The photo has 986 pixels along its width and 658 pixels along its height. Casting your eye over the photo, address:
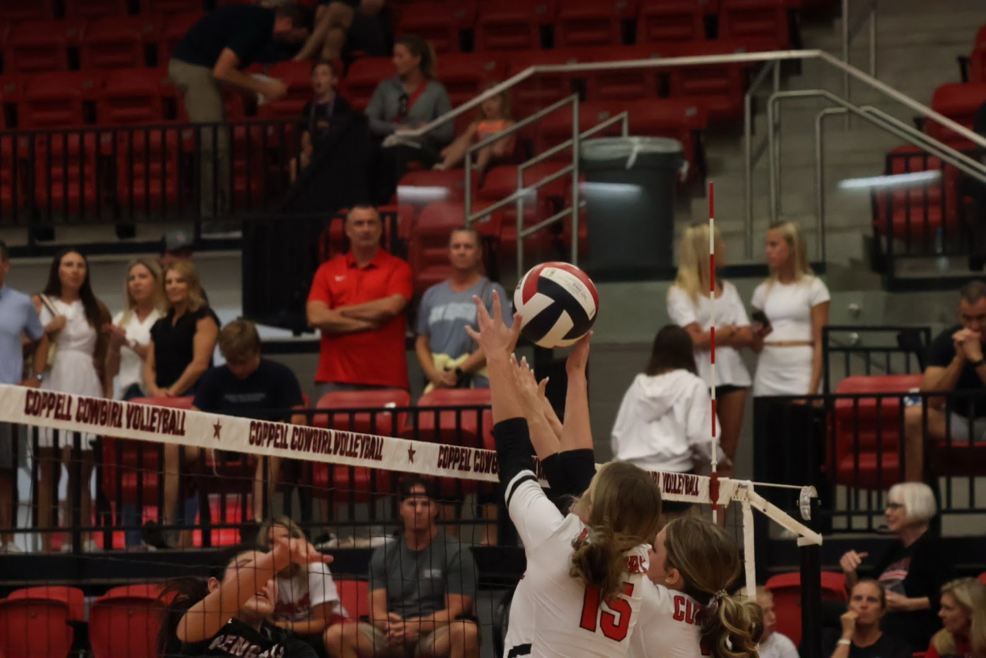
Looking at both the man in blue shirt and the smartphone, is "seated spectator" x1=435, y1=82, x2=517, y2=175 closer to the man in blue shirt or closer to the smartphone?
the smartphone

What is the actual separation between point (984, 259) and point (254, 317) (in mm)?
5165

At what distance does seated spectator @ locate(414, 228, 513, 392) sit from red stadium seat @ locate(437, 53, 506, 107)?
3.91 meters

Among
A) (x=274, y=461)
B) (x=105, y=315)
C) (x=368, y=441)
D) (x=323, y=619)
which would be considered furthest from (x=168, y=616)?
(x=105, y=315)

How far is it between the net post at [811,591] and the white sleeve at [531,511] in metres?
2.00

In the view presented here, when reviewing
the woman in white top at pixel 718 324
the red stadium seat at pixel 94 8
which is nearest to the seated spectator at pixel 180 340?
the woman in white top at pixel 718 324

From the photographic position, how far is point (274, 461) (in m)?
9.18

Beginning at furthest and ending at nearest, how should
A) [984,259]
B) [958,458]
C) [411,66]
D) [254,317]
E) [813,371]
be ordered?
[411,66], [254,317], [984,259], [813,371], [958,458]

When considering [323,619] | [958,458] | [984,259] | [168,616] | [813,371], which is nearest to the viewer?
[168,616]

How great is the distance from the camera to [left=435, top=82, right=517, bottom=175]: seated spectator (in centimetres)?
1115

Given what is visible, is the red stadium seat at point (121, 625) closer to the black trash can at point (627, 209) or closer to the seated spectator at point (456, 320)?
the seated spectator at point (456, 320)

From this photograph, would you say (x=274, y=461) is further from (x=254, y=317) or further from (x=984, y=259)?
(x=984, y=259)

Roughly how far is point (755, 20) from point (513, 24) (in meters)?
2.34

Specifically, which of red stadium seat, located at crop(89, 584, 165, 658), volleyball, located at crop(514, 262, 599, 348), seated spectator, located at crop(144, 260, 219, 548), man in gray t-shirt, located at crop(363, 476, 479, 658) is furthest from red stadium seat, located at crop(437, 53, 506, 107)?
volleyball, located at crop(514, 262, 599, 348)

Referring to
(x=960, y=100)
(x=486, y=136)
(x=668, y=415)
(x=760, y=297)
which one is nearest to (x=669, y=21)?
(x=960, y=100)
